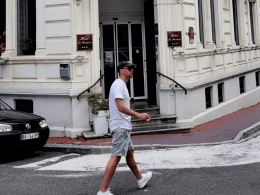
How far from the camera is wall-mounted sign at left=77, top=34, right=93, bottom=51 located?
1042 centimetres

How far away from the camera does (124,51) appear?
43.6 feet

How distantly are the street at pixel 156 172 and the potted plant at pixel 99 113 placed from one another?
5.29ft

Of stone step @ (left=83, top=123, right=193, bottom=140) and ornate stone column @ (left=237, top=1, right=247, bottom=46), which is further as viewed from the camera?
ornate stone column @ (left=237, top=1, right=247, bottom=46)

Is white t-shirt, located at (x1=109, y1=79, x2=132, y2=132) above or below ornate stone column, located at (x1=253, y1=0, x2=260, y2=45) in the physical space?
below

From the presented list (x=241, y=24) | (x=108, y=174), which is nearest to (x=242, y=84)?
(x=241, y=24)

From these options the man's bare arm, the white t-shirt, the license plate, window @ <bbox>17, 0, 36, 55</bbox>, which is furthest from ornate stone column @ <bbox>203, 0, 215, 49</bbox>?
the man's bare arm

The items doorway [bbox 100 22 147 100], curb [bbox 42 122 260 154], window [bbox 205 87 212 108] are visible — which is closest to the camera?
curb [bbox 42 122 260 154]

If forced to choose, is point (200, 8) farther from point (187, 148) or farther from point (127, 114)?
point (127, 114)

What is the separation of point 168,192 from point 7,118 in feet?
14.4

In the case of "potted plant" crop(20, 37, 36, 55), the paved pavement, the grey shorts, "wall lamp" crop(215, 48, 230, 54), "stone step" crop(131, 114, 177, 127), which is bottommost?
the paved pavement

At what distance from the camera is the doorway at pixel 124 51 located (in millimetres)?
13125

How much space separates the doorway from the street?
4.98 m

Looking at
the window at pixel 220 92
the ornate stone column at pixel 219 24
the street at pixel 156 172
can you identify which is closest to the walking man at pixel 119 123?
the street at pixel 156 172

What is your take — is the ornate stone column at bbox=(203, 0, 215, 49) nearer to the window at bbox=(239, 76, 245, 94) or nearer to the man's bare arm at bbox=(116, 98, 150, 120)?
the window at bbox=(239, 76, 245, 94)
